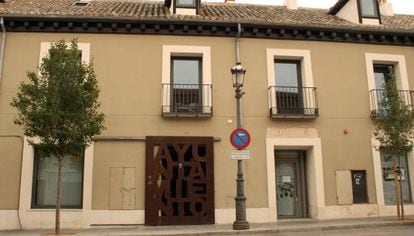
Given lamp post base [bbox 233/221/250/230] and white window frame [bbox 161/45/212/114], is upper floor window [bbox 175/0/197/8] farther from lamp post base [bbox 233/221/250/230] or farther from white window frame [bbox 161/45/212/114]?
lamp post base [bbox 233/221/250/230]

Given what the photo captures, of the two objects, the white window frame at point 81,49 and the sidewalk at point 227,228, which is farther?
the white window frame at point 81,49

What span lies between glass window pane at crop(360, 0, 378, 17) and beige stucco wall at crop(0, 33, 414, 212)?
2181mm

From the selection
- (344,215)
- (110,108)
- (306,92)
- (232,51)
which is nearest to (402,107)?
(306,92)

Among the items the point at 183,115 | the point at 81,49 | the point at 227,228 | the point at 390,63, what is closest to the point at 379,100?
the point at 390,63

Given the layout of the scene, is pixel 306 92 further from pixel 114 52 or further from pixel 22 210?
pixel 22 210

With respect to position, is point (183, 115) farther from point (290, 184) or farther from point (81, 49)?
point (290, 184)

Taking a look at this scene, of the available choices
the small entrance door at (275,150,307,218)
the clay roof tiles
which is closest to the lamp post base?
the small entrance door at (275,150,307,218)

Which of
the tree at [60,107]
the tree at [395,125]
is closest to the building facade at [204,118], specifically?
the tree at [395,125]

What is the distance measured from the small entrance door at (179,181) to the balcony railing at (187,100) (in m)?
0.79

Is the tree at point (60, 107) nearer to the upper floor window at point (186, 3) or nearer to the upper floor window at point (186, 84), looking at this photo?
the upper floor window at point (186, 84)

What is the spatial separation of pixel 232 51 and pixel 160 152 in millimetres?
3957

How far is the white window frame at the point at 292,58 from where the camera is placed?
492 inches

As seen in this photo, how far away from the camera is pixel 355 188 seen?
486 inches

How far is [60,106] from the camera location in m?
9.31
